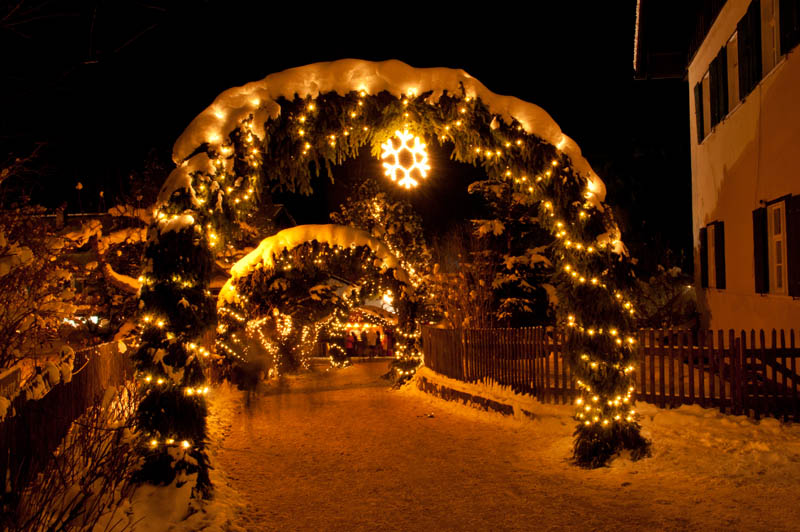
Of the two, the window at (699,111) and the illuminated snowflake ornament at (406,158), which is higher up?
the window at (699,111)

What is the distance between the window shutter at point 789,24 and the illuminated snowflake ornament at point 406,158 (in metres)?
5.59

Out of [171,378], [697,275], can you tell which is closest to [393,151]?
[171,378]

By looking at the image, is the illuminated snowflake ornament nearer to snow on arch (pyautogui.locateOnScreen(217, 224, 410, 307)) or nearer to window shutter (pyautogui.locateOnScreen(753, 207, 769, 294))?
window shutter (pyautogui.locateOnScreen(753, 207, 769, 294))

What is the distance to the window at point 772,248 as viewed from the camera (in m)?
10.3

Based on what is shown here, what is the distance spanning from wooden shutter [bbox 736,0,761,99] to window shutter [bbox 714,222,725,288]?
313 cm

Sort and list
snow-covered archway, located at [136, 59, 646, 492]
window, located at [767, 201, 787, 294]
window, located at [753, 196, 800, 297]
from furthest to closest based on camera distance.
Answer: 1. window, located at [767, 201, 787, 294]
2. window, located at [753, 196, 800, 297]
3. snow-covered archway, located at [136, 59, 646, 492]

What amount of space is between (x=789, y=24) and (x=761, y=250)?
367cm

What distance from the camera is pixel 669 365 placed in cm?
973

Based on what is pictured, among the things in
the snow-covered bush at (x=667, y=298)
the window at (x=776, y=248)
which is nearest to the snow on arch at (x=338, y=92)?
the window at (x=776, y=248)

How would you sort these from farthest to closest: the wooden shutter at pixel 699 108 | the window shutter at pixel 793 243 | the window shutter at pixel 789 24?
the wooden shutter at pixel 699 108 → the window shutter at pixel 793 243 → the window shutter at pixel 789 24

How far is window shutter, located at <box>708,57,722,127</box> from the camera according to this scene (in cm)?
1391

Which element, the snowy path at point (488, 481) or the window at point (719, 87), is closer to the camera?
the snowy path at point (488, 481)

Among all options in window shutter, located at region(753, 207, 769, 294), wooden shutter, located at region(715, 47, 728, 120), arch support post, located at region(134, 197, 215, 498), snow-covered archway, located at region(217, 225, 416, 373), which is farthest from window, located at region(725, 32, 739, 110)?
arch support post, located at region(134, 197, 215, 498)

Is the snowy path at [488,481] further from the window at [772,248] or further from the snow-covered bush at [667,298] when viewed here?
the snow-covered bush at [667,298]
